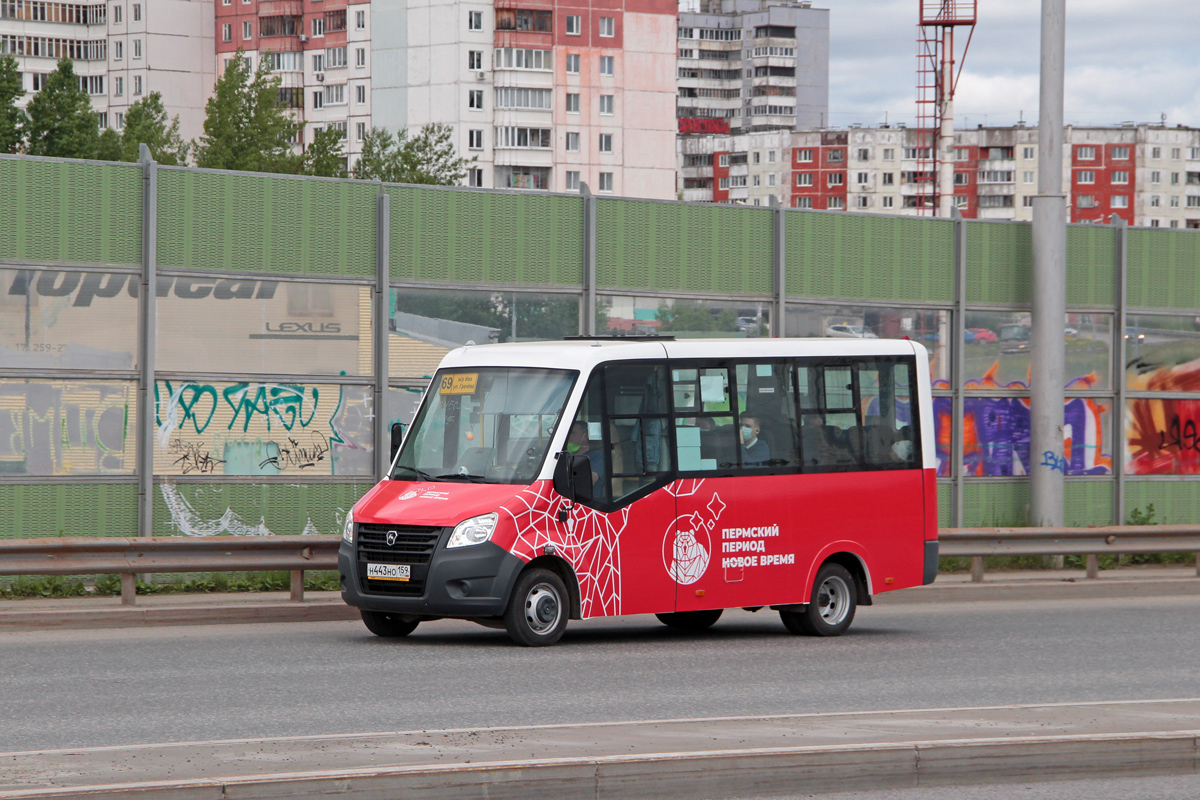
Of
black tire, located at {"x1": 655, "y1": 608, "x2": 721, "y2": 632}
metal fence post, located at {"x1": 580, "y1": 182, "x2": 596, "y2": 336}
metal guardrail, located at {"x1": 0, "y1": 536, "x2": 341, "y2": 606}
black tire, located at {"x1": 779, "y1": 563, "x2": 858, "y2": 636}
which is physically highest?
metal fence post, located at {"x1": 580, "y1": 182, "x2": 596, "y2": 336}

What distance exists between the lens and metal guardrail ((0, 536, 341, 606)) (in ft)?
48.3

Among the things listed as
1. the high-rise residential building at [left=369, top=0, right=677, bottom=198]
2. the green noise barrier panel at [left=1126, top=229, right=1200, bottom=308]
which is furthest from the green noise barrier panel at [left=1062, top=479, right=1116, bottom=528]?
the high-rise residential building at [left=369, top=0, right=677, bottom=198]

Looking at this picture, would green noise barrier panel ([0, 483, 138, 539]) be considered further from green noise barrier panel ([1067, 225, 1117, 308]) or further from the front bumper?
green noise barrier panel ([1067, 225, 1117, 308])

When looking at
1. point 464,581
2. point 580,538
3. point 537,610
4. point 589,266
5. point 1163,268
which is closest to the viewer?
point 464,581

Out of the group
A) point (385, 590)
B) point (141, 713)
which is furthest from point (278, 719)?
point (385, 590)

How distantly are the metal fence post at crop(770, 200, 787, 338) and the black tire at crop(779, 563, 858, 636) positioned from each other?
230 inches

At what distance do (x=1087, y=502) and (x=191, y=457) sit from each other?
11.8 m

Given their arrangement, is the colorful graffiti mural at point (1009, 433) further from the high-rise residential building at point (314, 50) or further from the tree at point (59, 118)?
the high-rise residential building at point (314, 50)

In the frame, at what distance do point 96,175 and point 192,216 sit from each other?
1006 millimetres

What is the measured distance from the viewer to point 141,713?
9.57 metres

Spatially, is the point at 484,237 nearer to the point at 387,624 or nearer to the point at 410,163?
the point at 387,624

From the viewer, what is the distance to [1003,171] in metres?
174

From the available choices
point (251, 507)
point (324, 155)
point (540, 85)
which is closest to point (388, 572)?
point (251, 507)

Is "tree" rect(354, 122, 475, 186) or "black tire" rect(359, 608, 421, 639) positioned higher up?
"tree" rect(354, 122, 475, 186)
